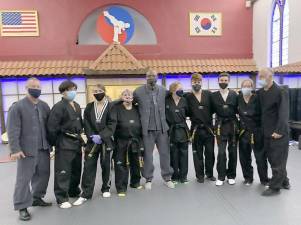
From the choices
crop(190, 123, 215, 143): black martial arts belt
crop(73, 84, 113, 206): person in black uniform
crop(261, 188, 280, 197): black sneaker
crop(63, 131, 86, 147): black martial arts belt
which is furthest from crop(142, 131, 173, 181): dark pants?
crop(261, 188, 280, 197): black sneaker

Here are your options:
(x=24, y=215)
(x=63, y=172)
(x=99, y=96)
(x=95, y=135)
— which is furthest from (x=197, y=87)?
(x=24, y=215)

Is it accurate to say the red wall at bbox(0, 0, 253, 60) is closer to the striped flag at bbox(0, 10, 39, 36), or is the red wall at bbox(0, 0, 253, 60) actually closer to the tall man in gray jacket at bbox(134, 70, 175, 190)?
the striped flag at bbox(0, 10, 39, 36)

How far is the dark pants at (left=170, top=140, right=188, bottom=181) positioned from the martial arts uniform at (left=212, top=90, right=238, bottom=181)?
20.3 inches

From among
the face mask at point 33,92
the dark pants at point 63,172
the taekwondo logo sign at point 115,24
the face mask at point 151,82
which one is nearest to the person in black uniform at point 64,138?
the dark pants at point 63,172

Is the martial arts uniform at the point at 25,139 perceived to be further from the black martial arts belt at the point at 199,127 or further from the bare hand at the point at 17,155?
the black martial arts belt at the point at 199,127

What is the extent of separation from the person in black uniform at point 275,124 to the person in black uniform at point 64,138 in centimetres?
254

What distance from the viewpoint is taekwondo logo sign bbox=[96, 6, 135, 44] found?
9586 millimetres

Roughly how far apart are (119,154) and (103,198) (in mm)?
647

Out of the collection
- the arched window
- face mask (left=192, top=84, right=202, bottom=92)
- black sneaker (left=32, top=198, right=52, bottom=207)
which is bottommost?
black sneaker (left=32, top=198, right=52, bottom=207)

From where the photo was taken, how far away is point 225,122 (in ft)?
12.7

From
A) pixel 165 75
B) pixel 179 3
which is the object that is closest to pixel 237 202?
pixel 165 75

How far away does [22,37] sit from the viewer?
29.5 feet

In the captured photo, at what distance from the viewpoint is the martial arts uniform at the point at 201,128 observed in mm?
3898

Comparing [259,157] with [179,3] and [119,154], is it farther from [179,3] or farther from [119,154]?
[179,3]
